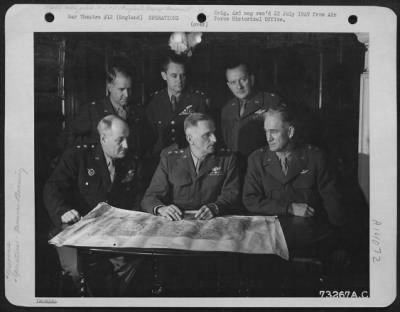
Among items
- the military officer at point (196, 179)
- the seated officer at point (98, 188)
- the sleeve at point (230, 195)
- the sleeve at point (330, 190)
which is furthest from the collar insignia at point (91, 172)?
the sleeve at point (330, 190)

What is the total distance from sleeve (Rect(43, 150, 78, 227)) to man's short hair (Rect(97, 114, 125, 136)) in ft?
0.22

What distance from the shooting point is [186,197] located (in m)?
0.74

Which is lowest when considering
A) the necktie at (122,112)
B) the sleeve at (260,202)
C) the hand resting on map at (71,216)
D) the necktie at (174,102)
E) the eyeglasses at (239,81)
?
the hand resting on map at (71,216)

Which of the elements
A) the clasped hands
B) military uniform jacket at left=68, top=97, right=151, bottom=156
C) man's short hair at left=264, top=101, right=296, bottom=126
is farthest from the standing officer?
man's short hair at left=264, top=101, right=296, bottom=126

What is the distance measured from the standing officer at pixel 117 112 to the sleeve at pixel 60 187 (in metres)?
0.05

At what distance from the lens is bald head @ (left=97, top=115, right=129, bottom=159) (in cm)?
74

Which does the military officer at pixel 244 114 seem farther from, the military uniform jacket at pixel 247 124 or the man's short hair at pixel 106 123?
the man's short hair at pixel 106 123

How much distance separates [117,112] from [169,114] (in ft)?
0.30

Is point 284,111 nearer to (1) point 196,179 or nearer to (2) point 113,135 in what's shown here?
(1) point 196,179

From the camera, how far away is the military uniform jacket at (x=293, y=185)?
28.8 inches

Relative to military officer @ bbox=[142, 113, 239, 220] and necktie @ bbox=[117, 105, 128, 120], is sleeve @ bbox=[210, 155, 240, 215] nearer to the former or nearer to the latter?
military officer @ bbox=[142, 113, 239, 220]

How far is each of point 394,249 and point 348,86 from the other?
0.97 feet

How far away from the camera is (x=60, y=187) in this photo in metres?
0.74

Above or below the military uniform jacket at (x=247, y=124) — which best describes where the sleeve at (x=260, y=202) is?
below
